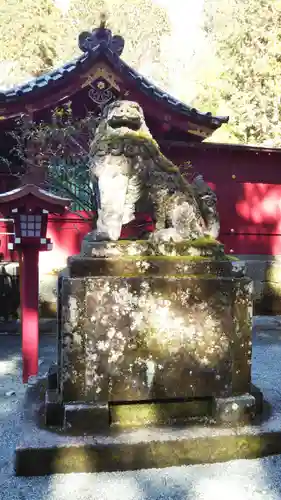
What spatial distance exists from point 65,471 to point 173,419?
0.79 metres

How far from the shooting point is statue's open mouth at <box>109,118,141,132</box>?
333 cm

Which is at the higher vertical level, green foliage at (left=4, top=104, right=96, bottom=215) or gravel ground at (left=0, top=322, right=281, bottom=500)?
green foliage at (left=4, top=104, right=96, bottom=215)

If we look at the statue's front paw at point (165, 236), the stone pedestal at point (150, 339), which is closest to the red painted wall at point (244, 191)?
the statue's front paw at point (165, 236)

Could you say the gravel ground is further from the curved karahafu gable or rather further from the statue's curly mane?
the curved karahafu gable

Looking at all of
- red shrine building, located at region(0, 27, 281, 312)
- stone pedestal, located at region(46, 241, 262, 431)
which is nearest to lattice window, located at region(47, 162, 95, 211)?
red shrine building, located at region(0, 27, 281, 312)

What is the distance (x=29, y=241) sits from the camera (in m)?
4.80

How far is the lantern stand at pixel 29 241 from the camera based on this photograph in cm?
477

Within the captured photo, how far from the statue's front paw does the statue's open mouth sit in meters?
0.88

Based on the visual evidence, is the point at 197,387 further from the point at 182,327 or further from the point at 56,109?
the point at 56,109

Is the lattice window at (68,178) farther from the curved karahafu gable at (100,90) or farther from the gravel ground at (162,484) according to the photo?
the gravel ground at (162,484)

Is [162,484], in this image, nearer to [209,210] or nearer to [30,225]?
[209,210]

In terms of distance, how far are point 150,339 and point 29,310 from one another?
7.60 feet

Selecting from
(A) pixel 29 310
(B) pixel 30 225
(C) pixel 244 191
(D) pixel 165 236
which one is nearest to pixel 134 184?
(D) pixel 165 236

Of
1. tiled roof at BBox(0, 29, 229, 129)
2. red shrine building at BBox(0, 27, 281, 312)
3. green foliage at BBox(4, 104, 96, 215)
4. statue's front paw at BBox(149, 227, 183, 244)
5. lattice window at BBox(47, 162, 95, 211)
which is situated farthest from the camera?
lattice window at BBox(47, 162, 95, 211)
